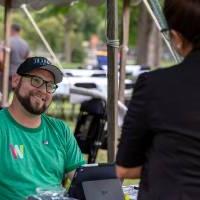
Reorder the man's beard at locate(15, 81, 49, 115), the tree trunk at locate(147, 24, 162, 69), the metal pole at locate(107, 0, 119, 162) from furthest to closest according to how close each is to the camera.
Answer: the tree trunk at locate(147, 24, 162, 69)
the metal pole at locate(107, 0, 119, 162)
the man's beard at locate(15, 81, 49, 115)

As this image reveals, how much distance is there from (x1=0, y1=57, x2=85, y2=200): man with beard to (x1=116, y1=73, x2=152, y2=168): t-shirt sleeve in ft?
4.04

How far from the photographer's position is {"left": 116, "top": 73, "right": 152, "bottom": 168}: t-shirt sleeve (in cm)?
192

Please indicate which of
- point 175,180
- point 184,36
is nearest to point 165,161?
point 175,180

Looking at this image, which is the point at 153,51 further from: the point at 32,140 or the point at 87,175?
the point at 87,175

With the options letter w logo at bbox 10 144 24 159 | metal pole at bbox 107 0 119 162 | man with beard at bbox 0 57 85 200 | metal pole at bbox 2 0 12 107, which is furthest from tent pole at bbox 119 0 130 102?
letter w logo at bbox 10 144 24 159

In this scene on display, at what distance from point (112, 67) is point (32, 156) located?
0.81 meters

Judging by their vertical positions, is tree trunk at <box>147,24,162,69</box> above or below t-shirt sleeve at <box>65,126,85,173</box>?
above

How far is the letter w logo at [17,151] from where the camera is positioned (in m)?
3.17

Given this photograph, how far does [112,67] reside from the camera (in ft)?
12.2

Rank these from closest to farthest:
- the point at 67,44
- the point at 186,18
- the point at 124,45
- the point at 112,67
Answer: the point at 186,18, the point at 112,67, the point at 124,45, the point at 67,44

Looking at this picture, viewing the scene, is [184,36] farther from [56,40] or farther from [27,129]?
[56,40]

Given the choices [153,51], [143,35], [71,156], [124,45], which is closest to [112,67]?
[71,156]

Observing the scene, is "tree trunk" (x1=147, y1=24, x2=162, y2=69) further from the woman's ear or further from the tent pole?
the woman's ear

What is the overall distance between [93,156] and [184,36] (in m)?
4.27
